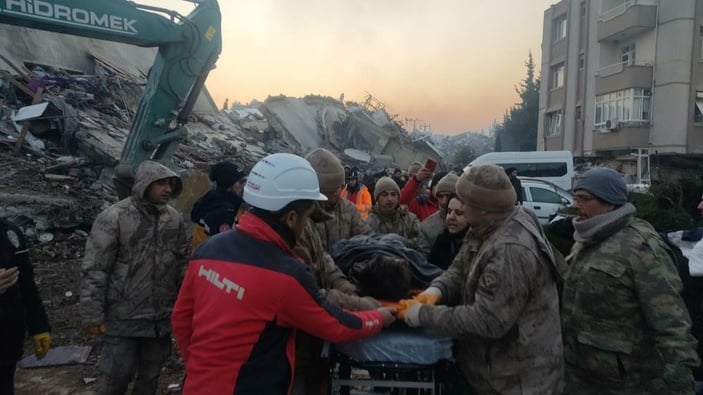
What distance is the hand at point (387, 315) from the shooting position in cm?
225

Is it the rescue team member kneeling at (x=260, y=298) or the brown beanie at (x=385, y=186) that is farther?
the brown beanie at (x=385, y=186)

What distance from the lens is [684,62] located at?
20281mm

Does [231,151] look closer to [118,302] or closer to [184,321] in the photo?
[118,302]

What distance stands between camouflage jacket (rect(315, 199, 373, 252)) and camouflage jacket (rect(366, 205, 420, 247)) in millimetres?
684

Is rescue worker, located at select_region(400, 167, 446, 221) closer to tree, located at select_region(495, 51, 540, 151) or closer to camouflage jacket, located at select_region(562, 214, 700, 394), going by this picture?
camouflage jacket, located at select_region(562, 214, 700, 394)

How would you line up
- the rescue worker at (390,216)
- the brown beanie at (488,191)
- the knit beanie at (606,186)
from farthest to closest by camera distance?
the rescue worker at (390,216) < the knit beanie at (606,186) < the brown beanie at (488,191)

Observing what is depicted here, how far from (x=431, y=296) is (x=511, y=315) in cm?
45

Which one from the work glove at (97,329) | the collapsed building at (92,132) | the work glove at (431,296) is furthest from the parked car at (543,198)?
the work glove at (97,329)

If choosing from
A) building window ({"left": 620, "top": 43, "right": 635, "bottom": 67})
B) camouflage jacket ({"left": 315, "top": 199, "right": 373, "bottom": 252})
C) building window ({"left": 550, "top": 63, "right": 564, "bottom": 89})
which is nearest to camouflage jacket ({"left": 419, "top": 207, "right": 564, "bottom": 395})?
camouflage jacket ({"left": 315, "top": 199, "right": 373, "bottom": 252})

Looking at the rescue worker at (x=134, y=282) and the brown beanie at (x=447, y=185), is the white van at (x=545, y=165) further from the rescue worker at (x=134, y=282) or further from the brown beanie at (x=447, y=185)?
the rescue worker at (x=134, y=282)

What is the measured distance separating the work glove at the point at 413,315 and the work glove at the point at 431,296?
0.36ft

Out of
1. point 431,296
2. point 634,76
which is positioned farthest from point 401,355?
point 634,76

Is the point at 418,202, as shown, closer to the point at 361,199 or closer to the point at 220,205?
the point at 361,199

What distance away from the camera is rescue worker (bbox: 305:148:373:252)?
299 centimetres
